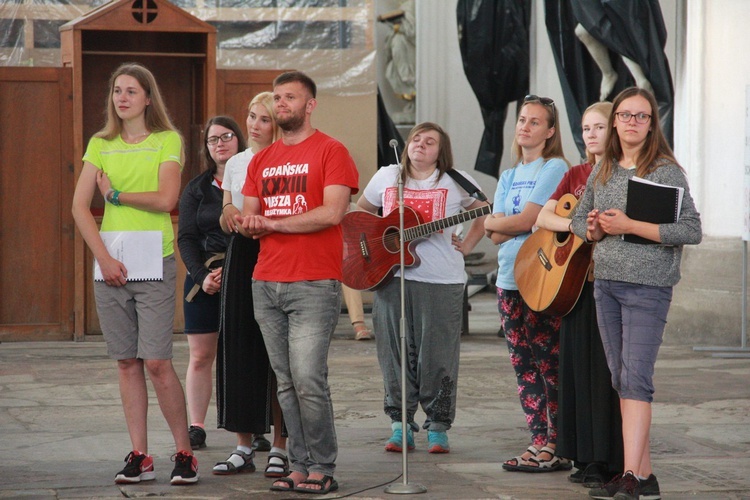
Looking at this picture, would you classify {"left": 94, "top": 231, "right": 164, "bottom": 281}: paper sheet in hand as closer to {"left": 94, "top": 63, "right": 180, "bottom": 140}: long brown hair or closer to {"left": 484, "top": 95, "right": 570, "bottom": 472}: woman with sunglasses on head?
{"left": 94, "top": 63, "right": 180, "bottom": 140}: long brown hair

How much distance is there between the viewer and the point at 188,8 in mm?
12961

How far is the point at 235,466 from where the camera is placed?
546cm

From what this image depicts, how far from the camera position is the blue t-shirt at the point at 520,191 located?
568cm

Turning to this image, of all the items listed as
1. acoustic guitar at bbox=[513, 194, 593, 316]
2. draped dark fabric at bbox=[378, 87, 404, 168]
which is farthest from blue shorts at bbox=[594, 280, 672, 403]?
draped dark fabric at bbox=[378, 87, 404, 168]

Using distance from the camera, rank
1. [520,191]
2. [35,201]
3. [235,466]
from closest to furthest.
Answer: [235,466], [520,191], [35,201]

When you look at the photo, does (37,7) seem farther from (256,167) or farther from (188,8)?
(256,167)

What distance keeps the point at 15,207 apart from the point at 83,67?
5.24ft

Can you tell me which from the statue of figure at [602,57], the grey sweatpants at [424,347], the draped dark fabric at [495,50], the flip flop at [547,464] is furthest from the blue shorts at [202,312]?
the draped dark fabric at [495,50]

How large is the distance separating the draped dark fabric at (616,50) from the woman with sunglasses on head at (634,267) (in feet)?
21.7

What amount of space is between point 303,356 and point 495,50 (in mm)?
11168

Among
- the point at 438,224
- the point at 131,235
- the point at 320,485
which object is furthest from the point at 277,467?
the point at 438,224

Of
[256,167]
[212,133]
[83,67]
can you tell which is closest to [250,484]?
[256,167]

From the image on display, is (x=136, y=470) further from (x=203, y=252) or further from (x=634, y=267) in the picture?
(x=634, y=267)

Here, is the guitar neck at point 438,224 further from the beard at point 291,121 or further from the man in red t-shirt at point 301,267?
the beard at point 291,121
